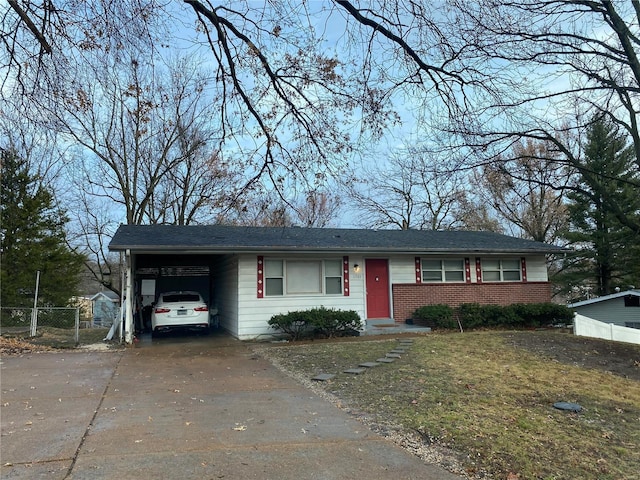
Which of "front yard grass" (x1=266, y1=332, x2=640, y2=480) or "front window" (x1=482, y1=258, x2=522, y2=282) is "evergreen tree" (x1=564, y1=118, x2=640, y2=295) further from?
"front yard grass" (x1=266, y1=332, x2=640, y2=480)

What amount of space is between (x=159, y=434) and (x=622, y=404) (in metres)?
6.21

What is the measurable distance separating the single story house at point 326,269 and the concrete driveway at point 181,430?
5.13 meters

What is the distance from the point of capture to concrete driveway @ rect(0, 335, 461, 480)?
396 centimetres

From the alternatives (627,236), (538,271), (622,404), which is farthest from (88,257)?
(627,236)

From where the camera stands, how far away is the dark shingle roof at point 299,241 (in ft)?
43.2

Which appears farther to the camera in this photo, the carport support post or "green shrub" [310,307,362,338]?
"green shrub" [310,307,362,338]

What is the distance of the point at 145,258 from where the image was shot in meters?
18.8

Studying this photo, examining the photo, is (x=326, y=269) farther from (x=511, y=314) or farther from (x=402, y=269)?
(x=511, y=314)

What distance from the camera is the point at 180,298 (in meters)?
14.5

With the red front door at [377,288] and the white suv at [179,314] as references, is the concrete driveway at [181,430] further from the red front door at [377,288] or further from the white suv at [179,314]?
the red front door at [377,288]

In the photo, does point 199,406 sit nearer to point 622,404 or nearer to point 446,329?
point 622,404

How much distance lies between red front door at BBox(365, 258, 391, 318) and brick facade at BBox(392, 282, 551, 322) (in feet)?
1.04

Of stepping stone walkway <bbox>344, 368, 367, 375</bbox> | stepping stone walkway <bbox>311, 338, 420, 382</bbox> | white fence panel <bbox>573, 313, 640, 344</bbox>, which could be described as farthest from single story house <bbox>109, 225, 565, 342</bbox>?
stepping stone walkway <bbox>344, 368, 367, 375</bbox>

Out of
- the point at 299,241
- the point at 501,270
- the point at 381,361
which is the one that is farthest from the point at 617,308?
the point at 381,361
